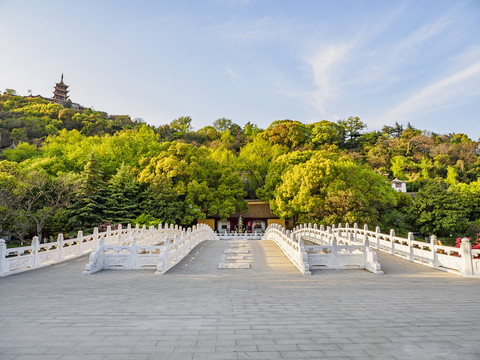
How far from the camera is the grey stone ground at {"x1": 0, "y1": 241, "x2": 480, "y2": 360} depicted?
346 centimetres

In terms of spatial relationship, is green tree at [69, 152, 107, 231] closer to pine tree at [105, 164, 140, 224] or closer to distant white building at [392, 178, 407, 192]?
pine tree at [105, 164, 140, 224]

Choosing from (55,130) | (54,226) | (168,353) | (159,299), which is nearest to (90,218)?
(54,226)

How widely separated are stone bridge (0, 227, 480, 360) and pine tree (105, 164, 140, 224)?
17.2 m

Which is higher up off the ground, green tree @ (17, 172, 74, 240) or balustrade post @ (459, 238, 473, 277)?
green tree @ (17, 172, 74, 240)

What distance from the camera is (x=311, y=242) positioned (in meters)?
18.2

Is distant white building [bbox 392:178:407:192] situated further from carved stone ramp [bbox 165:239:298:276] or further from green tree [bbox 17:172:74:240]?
green tree [bbox 17:172:74:240]

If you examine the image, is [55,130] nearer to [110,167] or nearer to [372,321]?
[110,167]

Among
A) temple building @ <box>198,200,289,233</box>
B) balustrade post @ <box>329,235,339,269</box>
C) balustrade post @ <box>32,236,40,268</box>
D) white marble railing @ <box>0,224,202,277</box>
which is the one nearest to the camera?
white marble railing @ <box>0,224,202,277</box>

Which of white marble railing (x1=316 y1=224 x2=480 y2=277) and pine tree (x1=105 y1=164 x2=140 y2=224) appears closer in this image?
white marble railing (x1=316 y1=224 x2=480 y2=277)

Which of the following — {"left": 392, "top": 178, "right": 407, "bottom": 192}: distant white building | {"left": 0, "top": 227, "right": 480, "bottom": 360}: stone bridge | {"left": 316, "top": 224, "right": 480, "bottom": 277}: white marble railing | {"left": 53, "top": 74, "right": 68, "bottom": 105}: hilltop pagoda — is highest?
{"left": 53, "top": 74, "right": 68, "bottom": 105}: hilltop pagoda

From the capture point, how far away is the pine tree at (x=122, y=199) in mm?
25406

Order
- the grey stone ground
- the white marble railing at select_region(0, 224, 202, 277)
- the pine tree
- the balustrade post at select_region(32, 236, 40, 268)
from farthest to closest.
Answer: the pine tree, the balustrade post at select_region(32, 236, 40, 268), the white marble railing at select_region(0, 224, 202, 277), the grey stone ground

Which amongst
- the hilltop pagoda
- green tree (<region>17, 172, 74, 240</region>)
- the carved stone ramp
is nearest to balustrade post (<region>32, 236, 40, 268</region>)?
the carved stone ramp

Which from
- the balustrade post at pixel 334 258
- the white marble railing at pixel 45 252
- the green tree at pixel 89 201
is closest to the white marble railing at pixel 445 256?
the balustrade post at pixel 334 258
